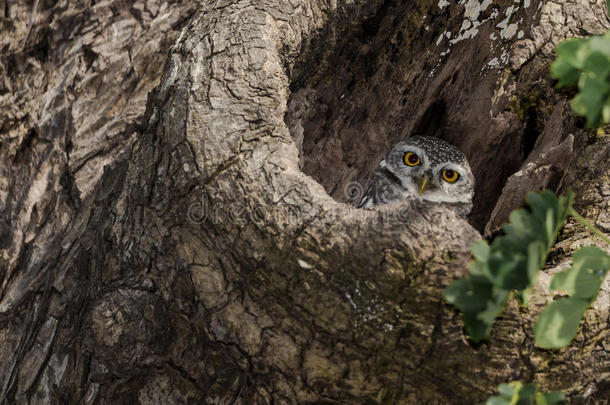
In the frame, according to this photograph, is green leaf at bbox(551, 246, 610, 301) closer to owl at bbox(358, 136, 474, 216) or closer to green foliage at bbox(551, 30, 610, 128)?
green foliage at bbox(551, 30, 610, 128)

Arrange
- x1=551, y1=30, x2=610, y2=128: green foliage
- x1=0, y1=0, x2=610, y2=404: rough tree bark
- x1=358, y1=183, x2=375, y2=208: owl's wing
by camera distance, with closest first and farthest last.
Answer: x1=551, y1=30, x2=610, y2=128: green foliage, x1=0, y1=0, x2=610, y2=404: rough tree bark, x1=358, y1=183, x2=375, y2=208: owl's wing

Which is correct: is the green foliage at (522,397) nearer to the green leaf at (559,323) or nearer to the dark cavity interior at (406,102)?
the green leaf at (559,323)

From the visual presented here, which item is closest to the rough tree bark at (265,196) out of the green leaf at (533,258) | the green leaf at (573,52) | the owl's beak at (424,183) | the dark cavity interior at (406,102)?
the dark cavity interior at (406,102)

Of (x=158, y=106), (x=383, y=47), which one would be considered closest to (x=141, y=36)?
(x=158, y=106)

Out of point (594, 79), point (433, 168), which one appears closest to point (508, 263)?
point (594, 79)

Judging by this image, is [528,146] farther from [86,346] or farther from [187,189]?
[86,346]

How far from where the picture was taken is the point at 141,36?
3.16 meters

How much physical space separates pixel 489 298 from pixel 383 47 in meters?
2.24

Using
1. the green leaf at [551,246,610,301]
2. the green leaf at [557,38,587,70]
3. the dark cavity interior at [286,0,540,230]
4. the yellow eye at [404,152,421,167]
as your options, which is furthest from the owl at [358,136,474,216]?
the green leaf at [557,38,587,70]

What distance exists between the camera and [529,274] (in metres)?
1.22

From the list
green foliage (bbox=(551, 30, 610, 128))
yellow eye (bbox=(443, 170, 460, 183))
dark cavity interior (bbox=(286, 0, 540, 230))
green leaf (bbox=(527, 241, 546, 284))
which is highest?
dark cavity interior (bbox=(286, 0, 540, 230))

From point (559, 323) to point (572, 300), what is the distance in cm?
6

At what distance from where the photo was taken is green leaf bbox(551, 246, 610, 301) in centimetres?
137

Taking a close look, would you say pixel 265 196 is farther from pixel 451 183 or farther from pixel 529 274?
pixel 451 183
